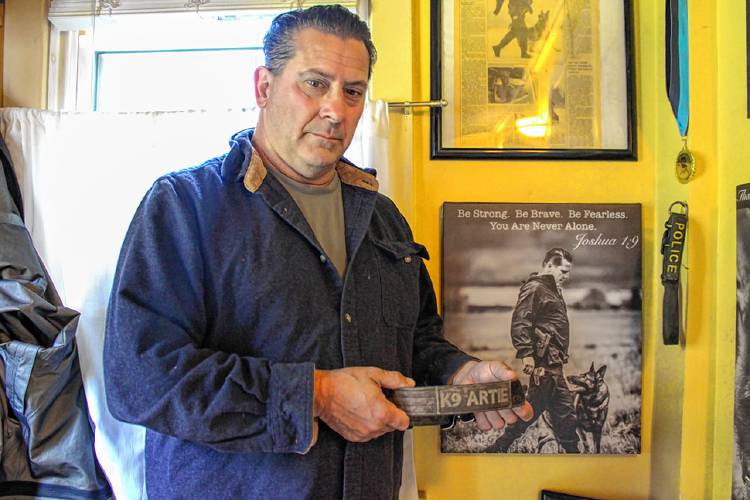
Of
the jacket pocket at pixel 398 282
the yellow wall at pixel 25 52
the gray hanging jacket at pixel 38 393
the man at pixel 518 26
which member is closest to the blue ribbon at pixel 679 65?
the man at pixel 518 26

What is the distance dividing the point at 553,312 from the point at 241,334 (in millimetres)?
902

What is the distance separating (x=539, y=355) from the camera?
1.58 m

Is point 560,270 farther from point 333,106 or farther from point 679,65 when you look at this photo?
point 333,106

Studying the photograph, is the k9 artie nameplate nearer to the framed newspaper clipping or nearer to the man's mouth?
the man's mouth

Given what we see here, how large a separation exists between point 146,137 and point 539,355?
3.68 ft

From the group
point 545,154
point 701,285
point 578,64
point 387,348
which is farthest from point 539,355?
point 578,64

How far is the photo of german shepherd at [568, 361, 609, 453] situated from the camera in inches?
61.9

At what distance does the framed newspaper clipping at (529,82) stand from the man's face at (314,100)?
0.58m

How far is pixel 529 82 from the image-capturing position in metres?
1.61

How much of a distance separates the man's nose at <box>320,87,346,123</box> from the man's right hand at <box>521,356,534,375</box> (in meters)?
0.85

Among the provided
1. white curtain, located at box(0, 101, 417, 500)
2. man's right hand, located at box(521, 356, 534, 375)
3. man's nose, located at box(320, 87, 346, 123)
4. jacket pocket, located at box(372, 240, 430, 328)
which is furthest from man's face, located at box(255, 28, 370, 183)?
man's right hand, located at box(521, 356, 534, 375)

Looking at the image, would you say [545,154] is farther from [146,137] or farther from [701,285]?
[146,137]

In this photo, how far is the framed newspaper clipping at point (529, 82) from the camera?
1.60 metres

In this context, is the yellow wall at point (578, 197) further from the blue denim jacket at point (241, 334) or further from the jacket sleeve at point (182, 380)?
the jacket sleeve at point (182, 380)
